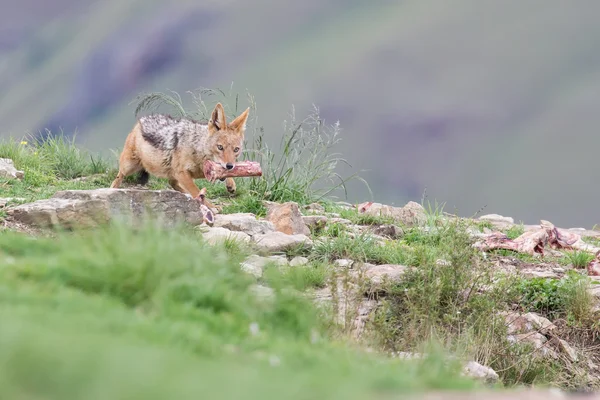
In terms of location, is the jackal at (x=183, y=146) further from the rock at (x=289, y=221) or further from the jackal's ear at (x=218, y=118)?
the rock at (x=289, y=221)

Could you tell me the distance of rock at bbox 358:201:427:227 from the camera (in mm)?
12617

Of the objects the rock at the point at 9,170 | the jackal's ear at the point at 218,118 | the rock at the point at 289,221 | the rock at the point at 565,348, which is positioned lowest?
the rock at the point at 565,348

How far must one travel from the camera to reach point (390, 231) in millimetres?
11117

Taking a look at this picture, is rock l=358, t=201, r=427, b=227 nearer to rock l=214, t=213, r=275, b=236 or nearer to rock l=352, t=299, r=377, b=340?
rock l=214, t=213, r=275, b=236

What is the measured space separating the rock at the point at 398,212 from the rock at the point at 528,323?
4184mm

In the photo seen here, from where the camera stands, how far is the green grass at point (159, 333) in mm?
2527

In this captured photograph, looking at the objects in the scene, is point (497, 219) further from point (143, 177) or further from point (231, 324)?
point (231, 324)

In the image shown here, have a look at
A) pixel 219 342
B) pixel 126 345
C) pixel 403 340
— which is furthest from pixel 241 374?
pixel 403 340

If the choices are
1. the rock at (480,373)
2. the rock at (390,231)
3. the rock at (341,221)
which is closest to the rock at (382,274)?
the rock at (480,373)

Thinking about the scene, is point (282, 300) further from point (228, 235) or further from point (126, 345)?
point (228, 235)

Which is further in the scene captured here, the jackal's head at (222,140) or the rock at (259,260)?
the jackal's head at (222,140)

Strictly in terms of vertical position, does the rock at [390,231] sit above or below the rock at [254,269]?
above

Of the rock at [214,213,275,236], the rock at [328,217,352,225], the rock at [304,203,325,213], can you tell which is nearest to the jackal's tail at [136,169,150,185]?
the rock at [304,203,325,213]

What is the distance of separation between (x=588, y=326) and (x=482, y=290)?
4.61ft
